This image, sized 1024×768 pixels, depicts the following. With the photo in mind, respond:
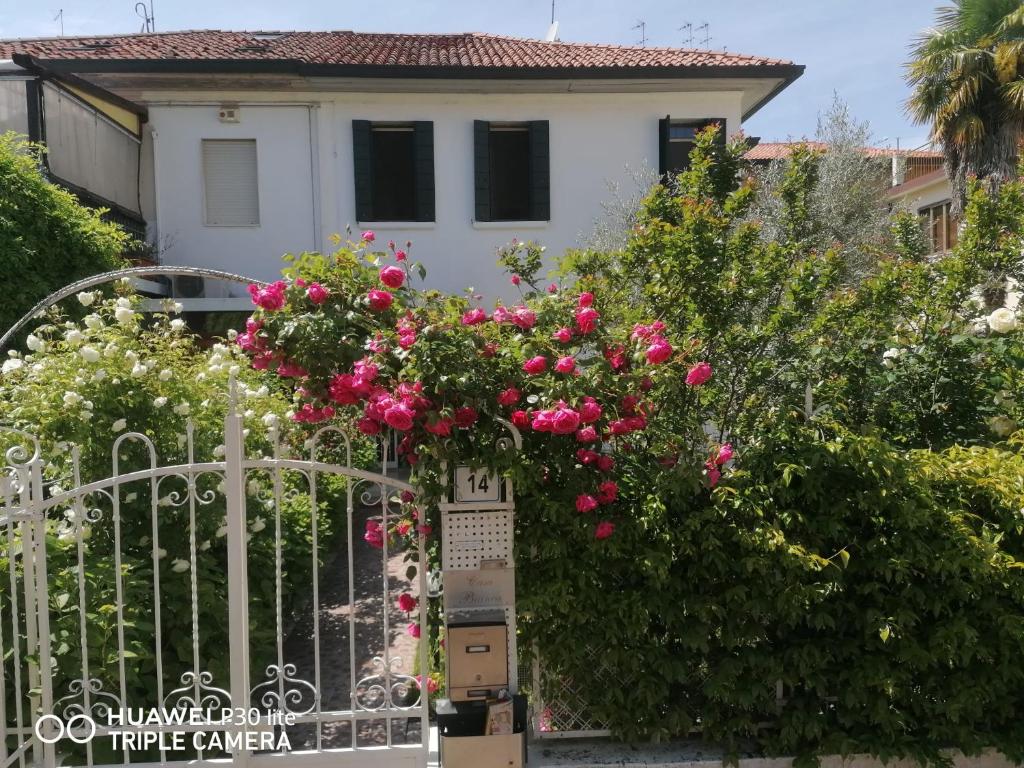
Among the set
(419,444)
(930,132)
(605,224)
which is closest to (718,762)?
(419,444)

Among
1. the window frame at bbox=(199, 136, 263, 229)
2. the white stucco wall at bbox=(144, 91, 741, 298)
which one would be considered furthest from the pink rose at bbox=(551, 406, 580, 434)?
the window frame at bbox=(199, 136, 263, 229)

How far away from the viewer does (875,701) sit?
3.34 meters

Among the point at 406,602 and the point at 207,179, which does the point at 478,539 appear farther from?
the point at 207,179

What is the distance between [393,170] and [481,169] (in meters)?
1.37

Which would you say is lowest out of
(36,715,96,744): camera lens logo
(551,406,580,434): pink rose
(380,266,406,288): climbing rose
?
(36,715,96,744): camera lens logo

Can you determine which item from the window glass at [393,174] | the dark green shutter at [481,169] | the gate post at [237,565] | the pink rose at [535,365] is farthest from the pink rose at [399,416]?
the window glass at [393,174]

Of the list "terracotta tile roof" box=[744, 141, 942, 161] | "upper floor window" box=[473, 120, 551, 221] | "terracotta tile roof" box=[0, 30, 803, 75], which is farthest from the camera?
"upper floor window" box=[473, 120, 551, 221]

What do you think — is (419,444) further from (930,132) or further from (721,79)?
(930,132)

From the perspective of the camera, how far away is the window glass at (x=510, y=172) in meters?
11.8

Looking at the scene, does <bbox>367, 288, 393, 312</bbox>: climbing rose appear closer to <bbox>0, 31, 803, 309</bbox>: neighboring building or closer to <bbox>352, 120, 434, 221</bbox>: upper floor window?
<bbox>0, 31, 803, 309</bbox>: neighboring building

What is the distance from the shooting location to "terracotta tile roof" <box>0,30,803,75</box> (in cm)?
1109

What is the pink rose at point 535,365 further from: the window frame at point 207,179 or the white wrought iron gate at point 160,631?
the window frame at point 207,179

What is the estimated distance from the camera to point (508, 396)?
10.4 ft

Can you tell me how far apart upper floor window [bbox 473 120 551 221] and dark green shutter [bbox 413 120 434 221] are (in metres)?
0.66
